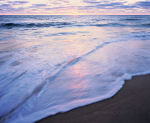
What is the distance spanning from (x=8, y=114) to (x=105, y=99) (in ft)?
4.88

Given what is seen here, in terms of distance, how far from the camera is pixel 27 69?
3.22 meters

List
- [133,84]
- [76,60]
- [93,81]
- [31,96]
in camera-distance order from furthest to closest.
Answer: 1. [76,60]
2. [93,81]
3. [133,84]
4. [31,96]

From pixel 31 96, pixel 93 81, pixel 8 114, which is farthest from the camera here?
pixel 93 81

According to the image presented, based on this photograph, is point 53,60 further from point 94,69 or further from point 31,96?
point 31,96

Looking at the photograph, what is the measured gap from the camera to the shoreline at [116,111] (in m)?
1.59

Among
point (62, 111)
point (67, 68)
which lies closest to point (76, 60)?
point (67, 68)

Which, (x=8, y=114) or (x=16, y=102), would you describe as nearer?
(x=8, y=114)

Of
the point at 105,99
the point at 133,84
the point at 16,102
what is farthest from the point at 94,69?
the point at 16,102

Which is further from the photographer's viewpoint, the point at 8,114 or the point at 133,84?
the point at 133,84

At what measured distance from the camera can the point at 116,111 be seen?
173 cm

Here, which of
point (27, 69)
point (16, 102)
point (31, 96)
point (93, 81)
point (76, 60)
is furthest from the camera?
point (76, 60)

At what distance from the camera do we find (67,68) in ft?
10.9

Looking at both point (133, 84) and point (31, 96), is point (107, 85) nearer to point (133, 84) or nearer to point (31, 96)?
point (133, 84)

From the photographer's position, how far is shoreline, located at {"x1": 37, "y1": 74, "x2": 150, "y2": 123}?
5.22 feet
